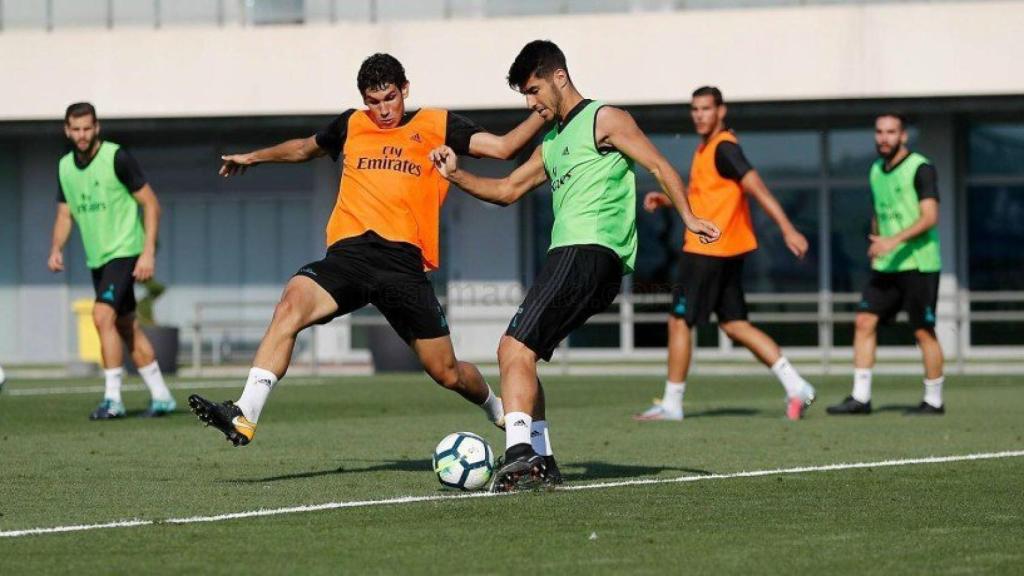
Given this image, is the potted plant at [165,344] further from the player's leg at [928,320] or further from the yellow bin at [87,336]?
the player's leg at [928,320]

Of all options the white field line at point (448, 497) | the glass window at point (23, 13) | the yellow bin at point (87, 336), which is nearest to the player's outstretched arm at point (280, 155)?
the white field line at point (448, 497)

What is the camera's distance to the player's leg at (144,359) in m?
14.3

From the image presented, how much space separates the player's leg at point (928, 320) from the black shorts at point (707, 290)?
1.55 m

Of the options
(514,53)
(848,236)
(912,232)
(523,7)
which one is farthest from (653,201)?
(848,236)

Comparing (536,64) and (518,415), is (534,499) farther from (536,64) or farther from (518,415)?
(536,64)

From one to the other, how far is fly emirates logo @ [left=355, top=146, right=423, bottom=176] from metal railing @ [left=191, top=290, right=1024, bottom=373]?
13883 millimetres

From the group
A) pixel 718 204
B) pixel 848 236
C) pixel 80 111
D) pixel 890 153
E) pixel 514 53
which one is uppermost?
pixel 514 53

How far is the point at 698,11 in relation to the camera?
94.2 ft

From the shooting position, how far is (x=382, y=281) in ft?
30.9

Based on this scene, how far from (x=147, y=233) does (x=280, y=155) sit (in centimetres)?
414

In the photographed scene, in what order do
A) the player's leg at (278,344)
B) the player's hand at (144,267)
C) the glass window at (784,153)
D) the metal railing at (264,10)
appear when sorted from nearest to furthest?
the player's leg at (278,344)
the player's hand at (144,267)
the metal railing at (264,10)
the glass window at (784,153)

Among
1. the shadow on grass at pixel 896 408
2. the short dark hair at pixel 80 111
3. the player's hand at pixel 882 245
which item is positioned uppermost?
the short dark hair at pixel 80 111

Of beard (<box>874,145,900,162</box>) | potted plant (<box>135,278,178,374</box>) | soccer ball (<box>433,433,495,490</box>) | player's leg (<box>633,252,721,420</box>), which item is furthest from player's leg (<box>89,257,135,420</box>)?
potted plant (<box>135,278,178,374</box>)

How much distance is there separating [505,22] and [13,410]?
14613 millimetres
